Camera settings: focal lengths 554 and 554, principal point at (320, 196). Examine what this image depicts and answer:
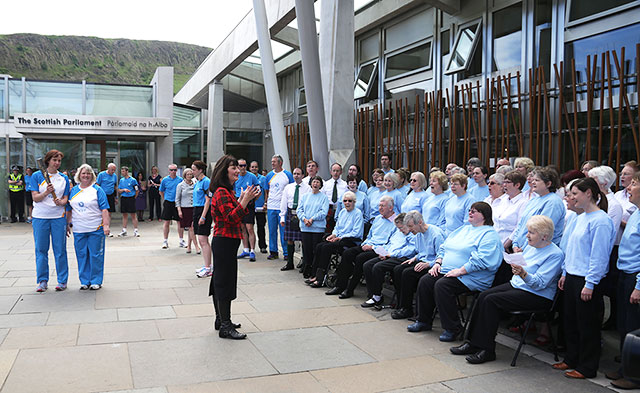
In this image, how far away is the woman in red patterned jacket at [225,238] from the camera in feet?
18.1

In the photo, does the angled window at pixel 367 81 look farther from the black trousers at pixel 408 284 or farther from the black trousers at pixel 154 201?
the black trousers at pixel 408 284

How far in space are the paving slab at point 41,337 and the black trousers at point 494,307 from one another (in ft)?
12.3

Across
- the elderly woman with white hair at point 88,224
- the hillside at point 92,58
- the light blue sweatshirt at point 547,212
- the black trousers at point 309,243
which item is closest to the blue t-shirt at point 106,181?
the elderly woman with white hair at point 88,224

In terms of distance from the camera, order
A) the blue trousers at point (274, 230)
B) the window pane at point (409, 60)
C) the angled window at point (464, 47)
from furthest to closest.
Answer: the window pane at point (409, 60) < the angled window at point (464, 47) < the blue trousers at point (274, 230)

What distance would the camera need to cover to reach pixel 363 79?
16.5 meters

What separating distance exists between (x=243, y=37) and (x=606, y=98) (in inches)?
511

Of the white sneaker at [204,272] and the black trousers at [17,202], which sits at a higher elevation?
the black trousers at [17,202]

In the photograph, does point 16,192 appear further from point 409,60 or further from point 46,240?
point 409,60

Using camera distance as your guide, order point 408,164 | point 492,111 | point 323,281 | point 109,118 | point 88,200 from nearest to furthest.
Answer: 1. point 88,200
2. point 323,281
3. point 492,111
4. point 408,164
5. point 109,118

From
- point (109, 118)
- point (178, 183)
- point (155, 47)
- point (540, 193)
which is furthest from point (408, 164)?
point (155, 47)

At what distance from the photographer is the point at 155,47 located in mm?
115188

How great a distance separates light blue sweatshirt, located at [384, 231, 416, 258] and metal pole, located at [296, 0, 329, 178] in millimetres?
3904

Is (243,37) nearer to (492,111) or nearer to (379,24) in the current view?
(379,24)

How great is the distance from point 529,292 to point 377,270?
214cm
